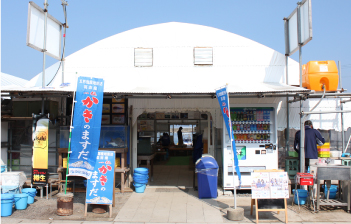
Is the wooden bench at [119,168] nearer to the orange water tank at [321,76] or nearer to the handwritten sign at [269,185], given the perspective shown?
the handwritten sign at [269,185]

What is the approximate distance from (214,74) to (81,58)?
4.81 m

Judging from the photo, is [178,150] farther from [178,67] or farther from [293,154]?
[293,154]

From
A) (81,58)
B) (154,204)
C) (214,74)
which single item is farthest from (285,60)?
(81,58)

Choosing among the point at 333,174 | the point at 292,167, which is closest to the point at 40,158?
the point at 292,167

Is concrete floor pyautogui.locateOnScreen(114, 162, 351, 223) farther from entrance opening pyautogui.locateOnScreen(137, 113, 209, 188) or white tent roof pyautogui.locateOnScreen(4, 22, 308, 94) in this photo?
white tent roof pyautogui.locateOnScreen(4, 22, 308, 94)

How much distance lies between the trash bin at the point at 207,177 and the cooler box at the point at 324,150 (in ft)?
12.0

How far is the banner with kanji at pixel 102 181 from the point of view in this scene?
7.92m

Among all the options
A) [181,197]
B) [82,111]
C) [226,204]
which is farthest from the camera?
[181,197]

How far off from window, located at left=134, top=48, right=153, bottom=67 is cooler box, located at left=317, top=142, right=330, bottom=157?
6.43m

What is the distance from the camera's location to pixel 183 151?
20.0 meters

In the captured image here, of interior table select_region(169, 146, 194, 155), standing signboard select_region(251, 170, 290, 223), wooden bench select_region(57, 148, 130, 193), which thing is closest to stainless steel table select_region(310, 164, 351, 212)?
standing signboard select_region(251, 170, 290, 223)

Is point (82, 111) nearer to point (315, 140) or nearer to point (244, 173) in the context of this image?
point (244, 173)

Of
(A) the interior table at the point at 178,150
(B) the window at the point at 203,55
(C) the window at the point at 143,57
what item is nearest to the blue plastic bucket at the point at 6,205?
(C) the window at the point at 143,57

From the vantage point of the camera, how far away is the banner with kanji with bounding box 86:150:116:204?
7918 millimetres
